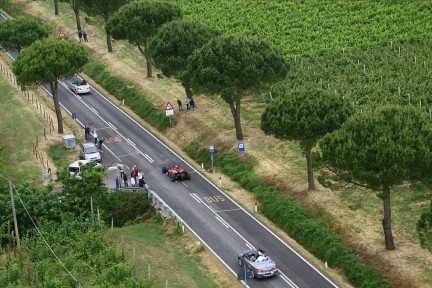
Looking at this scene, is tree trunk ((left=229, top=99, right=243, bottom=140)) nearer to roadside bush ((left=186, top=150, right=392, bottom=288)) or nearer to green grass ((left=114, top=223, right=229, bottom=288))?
roadside bush ((left=186, top=150, right=392, bottom=288))

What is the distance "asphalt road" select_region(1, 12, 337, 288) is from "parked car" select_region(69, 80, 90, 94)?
1.37 metres

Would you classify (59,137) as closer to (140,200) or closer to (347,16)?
(140,200)

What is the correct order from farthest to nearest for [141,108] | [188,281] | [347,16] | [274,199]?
[347,16]
[141,108]
[274,199]
[188,281]

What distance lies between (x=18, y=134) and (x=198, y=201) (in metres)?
27.1

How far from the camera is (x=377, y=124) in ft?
204

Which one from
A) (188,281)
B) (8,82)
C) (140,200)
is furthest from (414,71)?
(8,82)

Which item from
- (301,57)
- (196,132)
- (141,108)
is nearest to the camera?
(196,132)

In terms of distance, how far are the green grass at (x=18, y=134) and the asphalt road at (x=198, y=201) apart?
5.35 metres

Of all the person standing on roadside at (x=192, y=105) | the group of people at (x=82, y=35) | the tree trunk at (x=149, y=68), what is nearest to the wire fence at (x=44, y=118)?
the group of people at (x=82, y=35)

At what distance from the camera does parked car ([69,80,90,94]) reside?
4313 inches

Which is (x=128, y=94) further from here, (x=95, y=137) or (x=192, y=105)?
(x=95, y=137)

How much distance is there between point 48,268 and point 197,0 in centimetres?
8598

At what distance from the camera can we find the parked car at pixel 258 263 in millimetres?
63156

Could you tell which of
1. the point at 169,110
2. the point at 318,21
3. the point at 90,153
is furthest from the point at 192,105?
the point at 318,21
